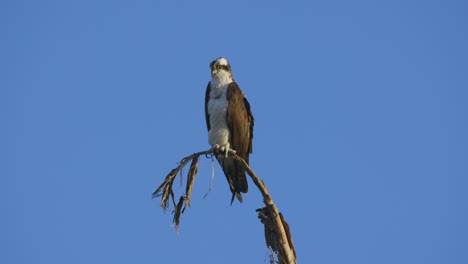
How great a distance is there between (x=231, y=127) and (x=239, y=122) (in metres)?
0.11

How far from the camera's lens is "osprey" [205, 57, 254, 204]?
322 inches

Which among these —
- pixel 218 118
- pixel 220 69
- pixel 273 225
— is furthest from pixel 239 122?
pixel 273 225

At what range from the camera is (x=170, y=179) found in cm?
665

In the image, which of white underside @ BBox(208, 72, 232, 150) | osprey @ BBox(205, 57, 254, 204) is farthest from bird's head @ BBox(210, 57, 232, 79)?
Answer: osprey @ BBox(205, 57, 254, 204)

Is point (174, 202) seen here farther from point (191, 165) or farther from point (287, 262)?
point (287, 262)

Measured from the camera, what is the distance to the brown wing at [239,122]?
8297mm

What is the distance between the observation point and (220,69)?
8906 mm

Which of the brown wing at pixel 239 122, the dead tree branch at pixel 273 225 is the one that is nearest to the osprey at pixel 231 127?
the brown wing at pixel 239 122

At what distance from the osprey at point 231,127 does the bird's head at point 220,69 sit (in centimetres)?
20

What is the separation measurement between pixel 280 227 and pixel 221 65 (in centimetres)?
331

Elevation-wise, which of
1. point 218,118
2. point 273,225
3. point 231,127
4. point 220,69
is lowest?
point 273,225

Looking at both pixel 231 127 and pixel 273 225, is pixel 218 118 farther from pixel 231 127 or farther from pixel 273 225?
pixel 273 225

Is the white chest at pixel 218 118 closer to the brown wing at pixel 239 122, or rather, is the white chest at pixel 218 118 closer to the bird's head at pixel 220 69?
the brown wing at pixel 239 122

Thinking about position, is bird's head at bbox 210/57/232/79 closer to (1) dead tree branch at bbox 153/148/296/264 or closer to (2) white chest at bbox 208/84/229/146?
(2) white chest at bbox 208/84/229/146
